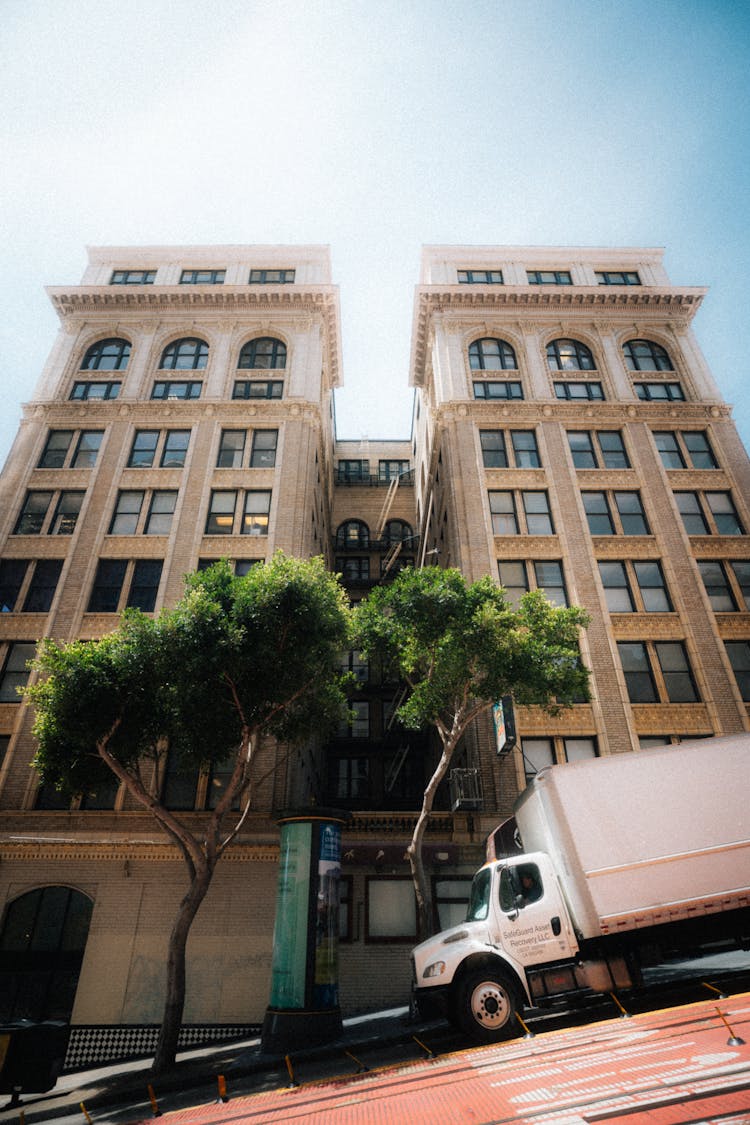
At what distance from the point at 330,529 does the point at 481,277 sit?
18.0 meters

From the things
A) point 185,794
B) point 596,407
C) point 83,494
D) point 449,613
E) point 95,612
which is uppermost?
point 596,407

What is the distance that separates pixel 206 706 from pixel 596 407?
23247 mm

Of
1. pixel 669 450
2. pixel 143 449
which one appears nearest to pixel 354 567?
pixel 143 449

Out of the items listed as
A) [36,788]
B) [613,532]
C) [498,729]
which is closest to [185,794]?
[36,788]

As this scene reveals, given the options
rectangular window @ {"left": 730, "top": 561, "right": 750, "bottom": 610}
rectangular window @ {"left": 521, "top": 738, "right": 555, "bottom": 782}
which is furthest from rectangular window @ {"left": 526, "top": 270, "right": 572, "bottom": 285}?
rectangular window @ {"left": 521, "top": 738, "right": 555, "bottom": 782}

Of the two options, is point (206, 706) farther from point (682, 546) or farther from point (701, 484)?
point (701, 484)

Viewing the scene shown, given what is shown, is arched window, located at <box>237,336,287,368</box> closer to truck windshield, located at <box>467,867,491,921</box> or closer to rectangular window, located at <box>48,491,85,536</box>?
rectangular window, located at <box>48,491,85,536</box>

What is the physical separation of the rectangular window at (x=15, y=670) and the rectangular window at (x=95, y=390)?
13089 mm

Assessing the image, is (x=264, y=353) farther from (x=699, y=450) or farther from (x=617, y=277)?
(x=699, y=450)

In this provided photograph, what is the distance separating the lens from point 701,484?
25.7 m

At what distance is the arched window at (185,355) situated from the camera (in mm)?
29688

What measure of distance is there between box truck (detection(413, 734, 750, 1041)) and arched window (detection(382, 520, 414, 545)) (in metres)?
30.1

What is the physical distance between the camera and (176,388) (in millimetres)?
28797

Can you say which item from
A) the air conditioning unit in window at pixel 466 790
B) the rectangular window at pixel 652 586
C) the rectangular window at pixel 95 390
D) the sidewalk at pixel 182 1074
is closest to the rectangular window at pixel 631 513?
the rectangular window at pixel 652 586
